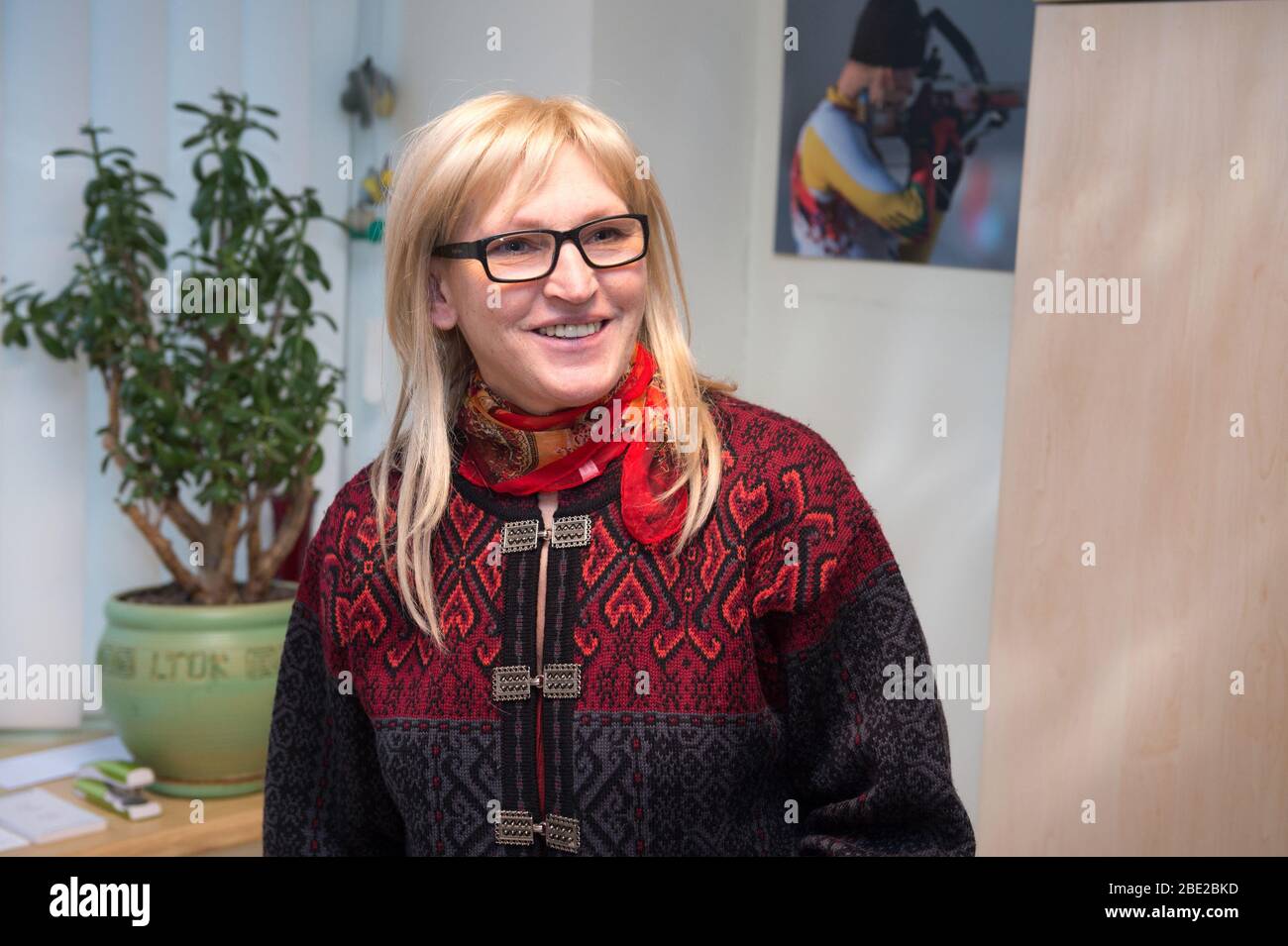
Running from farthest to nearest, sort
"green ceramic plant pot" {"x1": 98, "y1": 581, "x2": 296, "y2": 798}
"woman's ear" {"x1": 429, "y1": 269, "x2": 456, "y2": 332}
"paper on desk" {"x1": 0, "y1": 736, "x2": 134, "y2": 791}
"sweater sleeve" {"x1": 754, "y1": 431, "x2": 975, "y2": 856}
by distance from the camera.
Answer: "paper on desk" {"x1": 0, "y1": 736, "x2": 134, "y2": 791} → "green ceramic plant pot" {"x1": 98, "y1": 581, "x2": 296, "y2": 798} → "woman's ear" {"x1": 429, "y1": 269, "x2": 456, "y2": 332} → "sweater sleeve" {"x1": 754, "y1": 431, "x2": 975, "y2": 856}

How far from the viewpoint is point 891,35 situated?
2881 mm

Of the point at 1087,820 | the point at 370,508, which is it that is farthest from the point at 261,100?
the point at 1087,820

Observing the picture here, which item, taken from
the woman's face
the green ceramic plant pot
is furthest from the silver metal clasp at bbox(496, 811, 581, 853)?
the green ceramic plant pot

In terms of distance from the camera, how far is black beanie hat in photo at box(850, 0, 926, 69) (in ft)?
9.30

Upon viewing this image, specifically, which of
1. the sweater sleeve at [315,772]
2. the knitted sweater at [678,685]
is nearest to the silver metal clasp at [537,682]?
the knitted sweater at [678,685]

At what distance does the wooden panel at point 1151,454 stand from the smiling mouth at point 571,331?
94cm

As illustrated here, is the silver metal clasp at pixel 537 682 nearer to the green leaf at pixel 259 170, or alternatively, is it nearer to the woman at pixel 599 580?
the woman at pixel 599 580

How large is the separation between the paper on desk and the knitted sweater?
1.67 meters

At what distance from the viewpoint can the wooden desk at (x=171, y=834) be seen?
2.50 metres

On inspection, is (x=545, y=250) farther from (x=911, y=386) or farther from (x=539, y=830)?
(x=911, y=386)

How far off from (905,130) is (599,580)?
5.83 ft

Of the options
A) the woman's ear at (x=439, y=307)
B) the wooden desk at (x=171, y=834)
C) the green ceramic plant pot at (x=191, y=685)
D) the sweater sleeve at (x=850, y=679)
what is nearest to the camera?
the sweater sleeve at (x=850, y=679)

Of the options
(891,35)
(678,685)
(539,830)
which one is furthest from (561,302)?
(891,35)

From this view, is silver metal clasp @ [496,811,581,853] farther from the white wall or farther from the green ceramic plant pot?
the white wall
